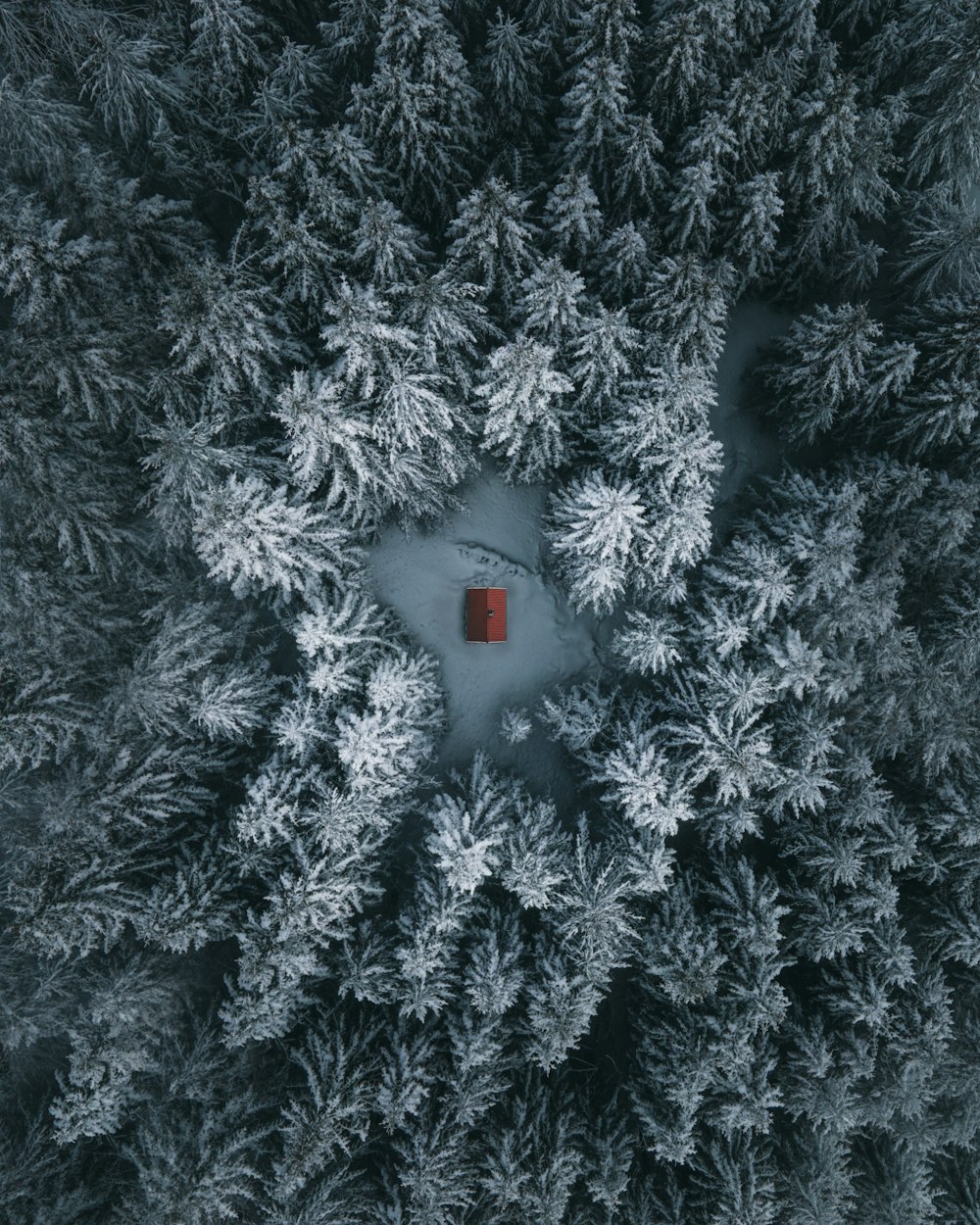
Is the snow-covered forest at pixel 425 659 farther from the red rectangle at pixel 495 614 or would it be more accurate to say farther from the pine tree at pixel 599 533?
the red rectangle at pixel 495 614

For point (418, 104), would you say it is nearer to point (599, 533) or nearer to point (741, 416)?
point (599, 533)

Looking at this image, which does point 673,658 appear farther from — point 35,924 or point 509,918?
→ point 35,924

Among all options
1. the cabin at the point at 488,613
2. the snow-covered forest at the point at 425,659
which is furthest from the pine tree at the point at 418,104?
the cabin at the point at 488,613

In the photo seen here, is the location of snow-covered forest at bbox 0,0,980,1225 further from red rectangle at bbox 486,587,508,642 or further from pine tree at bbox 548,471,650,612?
red rectangle at bbox 486,587,508,642

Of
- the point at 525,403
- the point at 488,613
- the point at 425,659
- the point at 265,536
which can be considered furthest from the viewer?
the point at 488,613

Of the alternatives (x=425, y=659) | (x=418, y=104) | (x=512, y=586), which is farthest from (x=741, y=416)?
(x=425, y=659)
